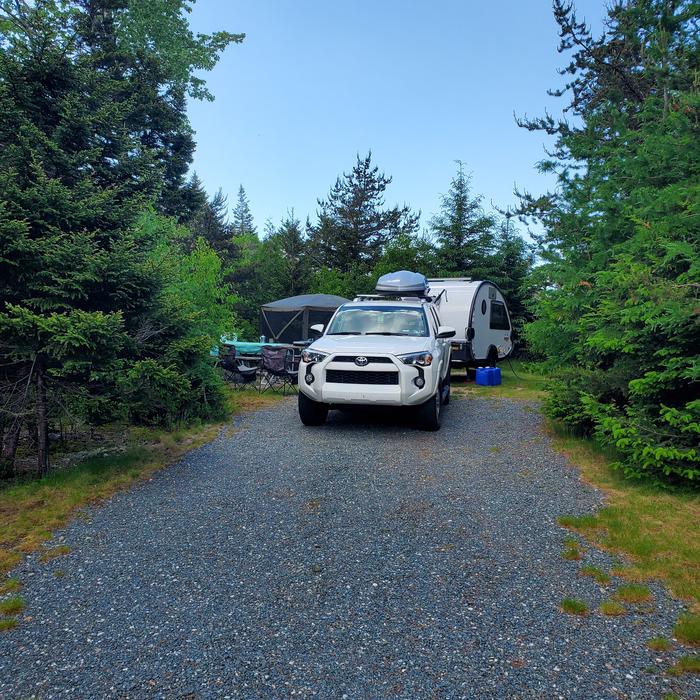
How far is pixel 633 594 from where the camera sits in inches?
125

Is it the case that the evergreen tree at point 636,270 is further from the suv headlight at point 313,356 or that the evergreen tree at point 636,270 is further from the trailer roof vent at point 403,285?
the trailer roof vent at point 403,285

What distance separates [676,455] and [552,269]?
348 cm

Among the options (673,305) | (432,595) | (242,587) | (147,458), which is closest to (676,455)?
(673,305)

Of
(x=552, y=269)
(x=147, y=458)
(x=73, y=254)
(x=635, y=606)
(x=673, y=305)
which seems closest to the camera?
(x=635, y=606)

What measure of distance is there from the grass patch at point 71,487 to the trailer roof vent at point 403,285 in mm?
5595

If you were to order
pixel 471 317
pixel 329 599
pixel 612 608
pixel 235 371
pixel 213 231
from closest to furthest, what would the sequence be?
pixel 612 608 < pixel 329 599 < pixel 235 371 < pixel 471 317 < pixel 213 231

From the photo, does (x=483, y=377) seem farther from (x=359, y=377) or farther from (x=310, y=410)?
(x=359, y=377)

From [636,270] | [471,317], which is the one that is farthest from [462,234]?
[636,270]

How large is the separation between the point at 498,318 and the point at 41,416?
1334cm

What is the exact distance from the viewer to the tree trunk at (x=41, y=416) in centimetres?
536

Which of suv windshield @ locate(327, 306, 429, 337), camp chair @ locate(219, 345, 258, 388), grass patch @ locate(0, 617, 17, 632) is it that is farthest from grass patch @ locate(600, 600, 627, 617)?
camp chair @ locate(219, 345, 258, 388)

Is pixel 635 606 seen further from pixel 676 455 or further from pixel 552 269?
pixel 552 269

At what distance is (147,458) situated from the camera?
21.1ft

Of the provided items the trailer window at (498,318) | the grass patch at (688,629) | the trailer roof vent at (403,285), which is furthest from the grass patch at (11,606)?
the trailer window at (498,318)
